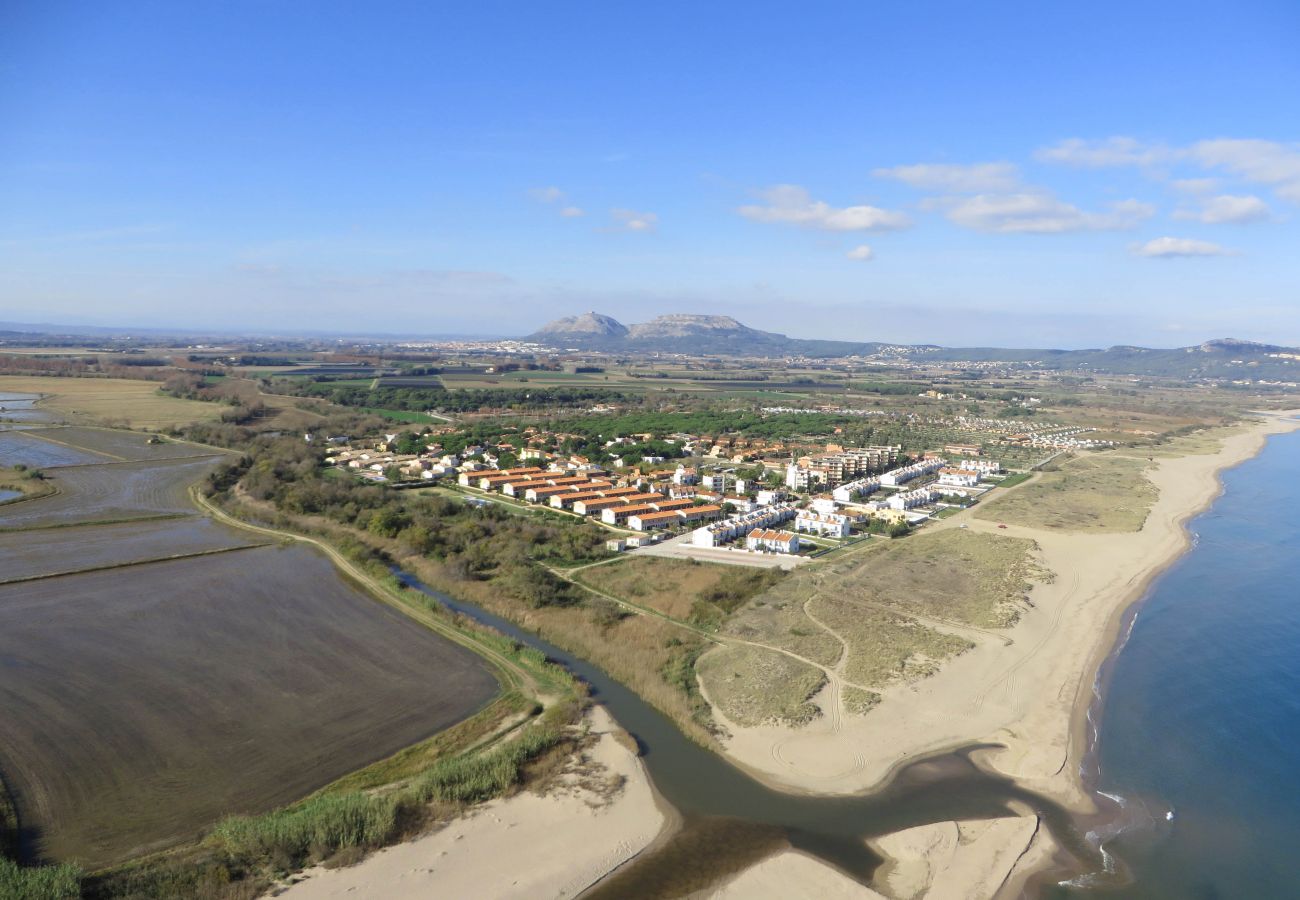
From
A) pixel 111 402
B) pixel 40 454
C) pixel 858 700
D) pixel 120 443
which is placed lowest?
pixel 858 700

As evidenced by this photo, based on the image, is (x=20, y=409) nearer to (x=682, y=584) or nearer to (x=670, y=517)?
(x=670, y=517)

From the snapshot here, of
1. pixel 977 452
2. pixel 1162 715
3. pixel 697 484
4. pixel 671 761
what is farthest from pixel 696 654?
pixel 977 452

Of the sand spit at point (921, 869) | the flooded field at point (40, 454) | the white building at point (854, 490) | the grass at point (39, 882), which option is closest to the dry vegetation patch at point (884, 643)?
the sand spit at point (921, 869)

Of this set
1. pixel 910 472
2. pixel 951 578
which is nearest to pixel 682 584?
pixel 951 578

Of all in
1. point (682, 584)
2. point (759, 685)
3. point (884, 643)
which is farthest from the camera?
point (682, 584)

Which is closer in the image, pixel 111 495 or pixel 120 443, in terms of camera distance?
pixel 111 495

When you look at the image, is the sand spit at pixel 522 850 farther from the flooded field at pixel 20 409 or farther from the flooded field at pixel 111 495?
the flooded field at pixel 20 409
